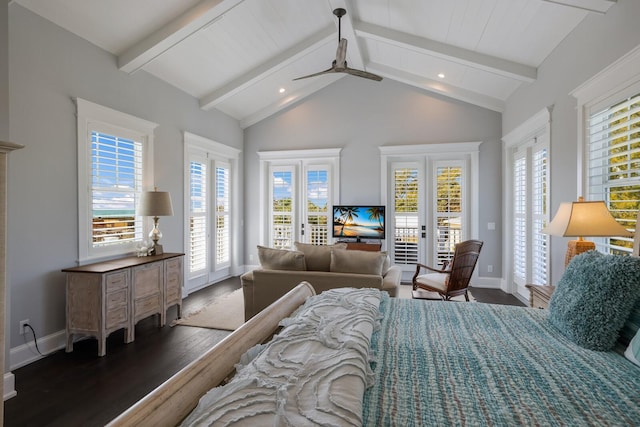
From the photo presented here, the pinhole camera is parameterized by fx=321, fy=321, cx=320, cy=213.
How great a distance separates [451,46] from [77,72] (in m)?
4.31

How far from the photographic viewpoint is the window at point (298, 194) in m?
6.17

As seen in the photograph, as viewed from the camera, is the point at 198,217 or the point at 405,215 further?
the point at 405,215

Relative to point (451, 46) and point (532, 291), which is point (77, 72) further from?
point (532, 291)

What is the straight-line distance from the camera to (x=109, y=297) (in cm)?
291

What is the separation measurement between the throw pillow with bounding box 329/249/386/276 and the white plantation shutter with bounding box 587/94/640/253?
1770 millimetres

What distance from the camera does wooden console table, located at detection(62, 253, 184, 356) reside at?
2.87m

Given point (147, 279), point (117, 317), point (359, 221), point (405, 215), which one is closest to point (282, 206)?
point (359, 221)

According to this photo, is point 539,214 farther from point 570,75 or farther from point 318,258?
point 318,258

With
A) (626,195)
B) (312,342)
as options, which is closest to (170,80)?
(312,342)

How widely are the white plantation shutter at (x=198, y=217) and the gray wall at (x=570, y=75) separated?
4772mm

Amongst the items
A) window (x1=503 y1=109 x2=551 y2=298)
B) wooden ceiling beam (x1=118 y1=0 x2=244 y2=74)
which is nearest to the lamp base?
window (x1=503 y1=109 x2=551 y2=298)

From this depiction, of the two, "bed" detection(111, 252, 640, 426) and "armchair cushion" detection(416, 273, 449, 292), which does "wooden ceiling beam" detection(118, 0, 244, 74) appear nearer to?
"bed" detection(111, 252, 640, 426)

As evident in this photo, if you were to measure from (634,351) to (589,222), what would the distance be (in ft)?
3.98

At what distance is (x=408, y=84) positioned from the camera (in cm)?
570
